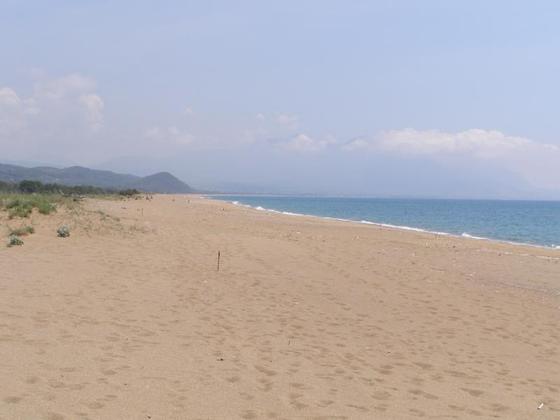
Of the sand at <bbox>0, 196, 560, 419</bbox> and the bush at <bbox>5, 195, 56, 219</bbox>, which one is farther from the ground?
the bush at <bbox>5, 195, 56, 219</bbox>

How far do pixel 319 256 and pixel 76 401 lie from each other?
492 inches

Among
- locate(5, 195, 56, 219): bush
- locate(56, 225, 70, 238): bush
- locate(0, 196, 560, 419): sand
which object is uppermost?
locate(5, 195, 56, 219): bush

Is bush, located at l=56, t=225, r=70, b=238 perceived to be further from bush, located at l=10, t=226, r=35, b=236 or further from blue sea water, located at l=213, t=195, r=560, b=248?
blue sea water, located at l=213, t=195, r=560, b=248

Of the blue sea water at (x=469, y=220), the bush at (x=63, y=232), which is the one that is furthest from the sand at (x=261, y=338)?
the blue sea water at (x=469, y=220)

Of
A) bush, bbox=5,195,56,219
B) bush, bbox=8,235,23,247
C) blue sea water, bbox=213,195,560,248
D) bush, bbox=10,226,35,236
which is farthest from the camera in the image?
blue sea water, bbox=213,195,560,248

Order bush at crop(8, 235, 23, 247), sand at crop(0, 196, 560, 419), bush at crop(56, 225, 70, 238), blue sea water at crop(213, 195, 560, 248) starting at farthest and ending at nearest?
blue sea water at crop(213, 195, 560, 248) → bush at crop(56, 225, 70, 238) → bush at crop(8, 235, 23, 247) → sand at crop(0, 196, 560, 419)

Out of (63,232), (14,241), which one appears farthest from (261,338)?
(63,232)

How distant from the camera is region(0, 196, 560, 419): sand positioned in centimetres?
538

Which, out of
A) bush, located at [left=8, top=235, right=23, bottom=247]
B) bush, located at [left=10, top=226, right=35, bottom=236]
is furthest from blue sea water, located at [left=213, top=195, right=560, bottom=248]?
bush, located at [left=8, top=235, right=23, bottom=247]

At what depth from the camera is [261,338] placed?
25.7ft

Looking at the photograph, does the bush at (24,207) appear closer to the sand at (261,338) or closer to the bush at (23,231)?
the bush at (23,231)

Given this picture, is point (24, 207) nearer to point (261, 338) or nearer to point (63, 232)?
point (63, 232)

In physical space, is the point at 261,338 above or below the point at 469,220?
below

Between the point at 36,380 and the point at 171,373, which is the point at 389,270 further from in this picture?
the point at 36,380
